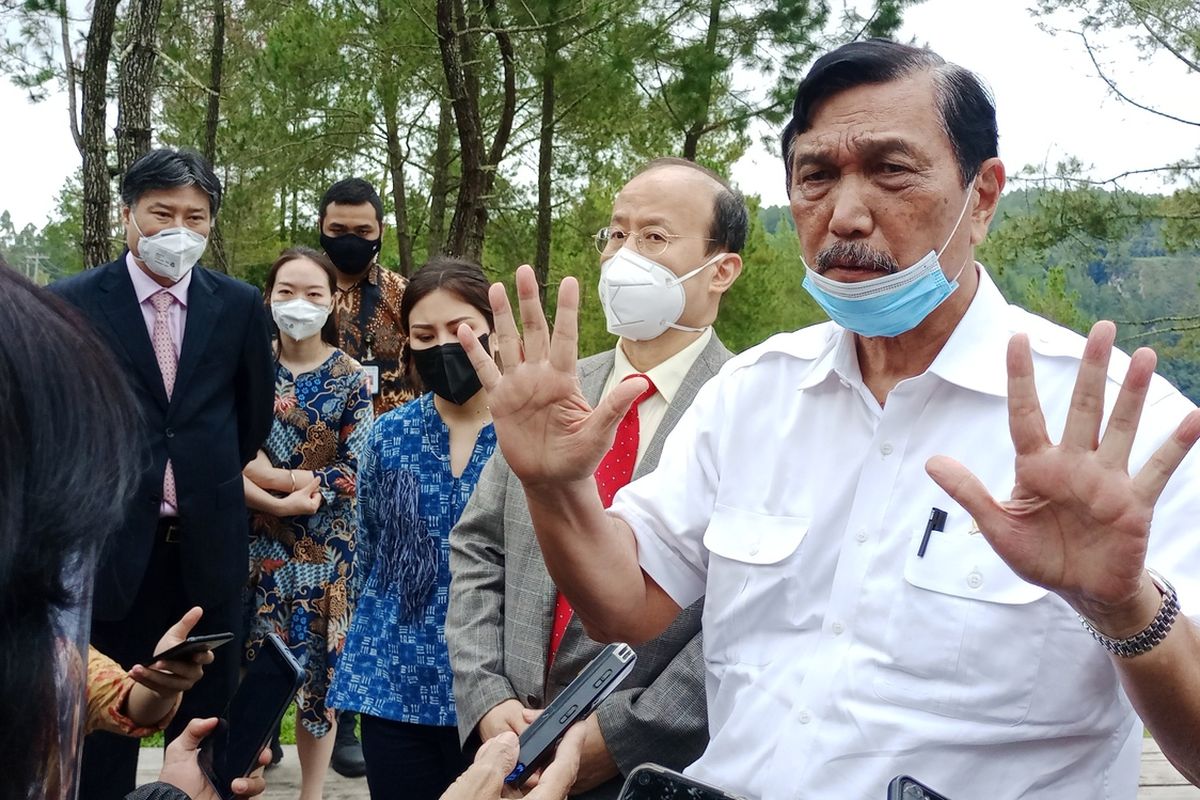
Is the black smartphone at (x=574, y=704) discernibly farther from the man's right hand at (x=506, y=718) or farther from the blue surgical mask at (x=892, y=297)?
the man's right hand at (x=506, y=718)

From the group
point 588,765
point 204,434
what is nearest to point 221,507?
point 204,434

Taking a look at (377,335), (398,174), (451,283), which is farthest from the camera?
(398,174)

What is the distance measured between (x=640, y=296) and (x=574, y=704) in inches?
53.7

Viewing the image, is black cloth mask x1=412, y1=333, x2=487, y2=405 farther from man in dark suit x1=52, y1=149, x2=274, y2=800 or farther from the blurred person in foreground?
the blurred person in foreground

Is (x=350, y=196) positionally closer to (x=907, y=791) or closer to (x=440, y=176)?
(x=907, y=791)

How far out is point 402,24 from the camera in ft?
46.3

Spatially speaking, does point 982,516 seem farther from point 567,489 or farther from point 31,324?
point 31,324

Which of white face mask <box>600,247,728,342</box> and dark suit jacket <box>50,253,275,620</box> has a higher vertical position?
white face mask <box>600,247,728,342</box>

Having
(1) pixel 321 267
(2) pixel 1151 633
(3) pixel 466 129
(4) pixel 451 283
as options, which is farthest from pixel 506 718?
(3) pixel 466 129

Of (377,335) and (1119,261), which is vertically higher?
(1119,261)

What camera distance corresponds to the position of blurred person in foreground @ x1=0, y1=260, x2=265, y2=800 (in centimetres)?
133

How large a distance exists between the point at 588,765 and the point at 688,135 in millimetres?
12400

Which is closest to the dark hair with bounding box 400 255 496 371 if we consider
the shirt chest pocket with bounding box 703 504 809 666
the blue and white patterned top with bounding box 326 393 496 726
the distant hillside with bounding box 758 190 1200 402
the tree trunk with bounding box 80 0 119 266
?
the blue and white patterned top with bounding box 326 393 496 726

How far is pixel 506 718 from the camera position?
2.82m
